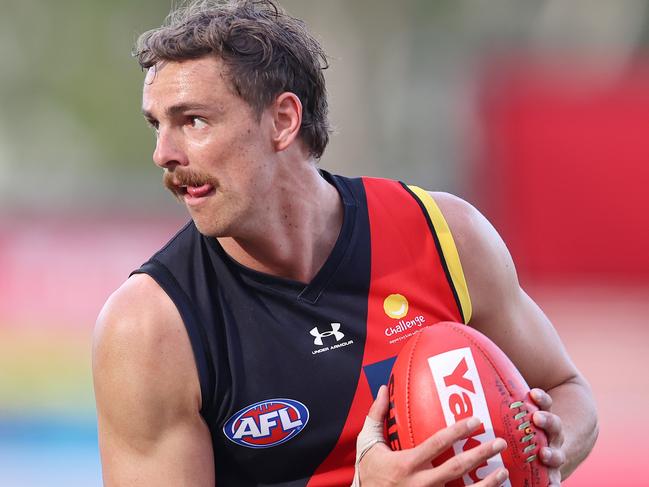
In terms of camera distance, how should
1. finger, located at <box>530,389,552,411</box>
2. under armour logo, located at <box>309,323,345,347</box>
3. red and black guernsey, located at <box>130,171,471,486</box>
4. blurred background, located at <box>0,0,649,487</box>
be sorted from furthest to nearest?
blurred background, located at <box>0,0,649,487</box>
under armour logo, located at <box>309,323,345,347</box>
red and black guernsey, located at <box>130,171,471,486</box>
finger, located at <box>530,389,552,411</box>

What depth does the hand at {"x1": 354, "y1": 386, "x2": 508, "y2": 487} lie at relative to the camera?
116 inches

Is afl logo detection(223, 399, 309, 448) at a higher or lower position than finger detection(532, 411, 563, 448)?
higher

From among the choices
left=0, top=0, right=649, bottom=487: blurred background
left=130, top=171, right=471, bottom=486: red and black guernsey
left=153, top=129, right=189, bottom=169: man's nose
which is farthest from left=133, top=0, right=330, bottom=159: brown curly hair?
left=0, top=0, right=649, bottom=487: blurred background

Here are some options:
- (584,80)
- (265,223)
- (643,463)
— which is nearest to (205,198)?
(265,223)

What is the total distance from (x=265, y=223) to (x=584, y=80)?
862 cm

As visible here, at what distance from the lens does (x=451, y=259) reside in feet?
12.2

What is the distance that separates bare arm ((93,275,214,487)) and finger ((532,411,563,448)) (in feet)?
3.35

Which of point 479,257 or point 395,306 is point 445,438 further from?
point 479,257

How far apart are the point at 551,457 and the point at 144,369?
1235mm

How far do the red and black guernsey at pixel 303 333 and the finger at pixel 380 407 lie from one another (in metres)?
0.24

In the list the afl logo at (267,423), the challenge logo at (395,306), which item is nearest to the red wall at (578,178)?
the challenge logo at (395,306)

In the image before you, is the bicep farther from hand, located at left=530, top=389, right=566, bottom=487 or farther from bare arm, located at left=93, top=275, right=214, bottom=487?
bare arm, located at left=93, top=275, right=214, bottom=487

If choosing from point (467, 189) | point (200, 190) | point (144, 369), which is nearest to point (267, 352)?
point (144, 369)

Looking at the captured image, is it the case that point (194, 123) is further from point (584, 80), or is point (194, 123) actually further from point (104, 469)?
point (584, 80)
